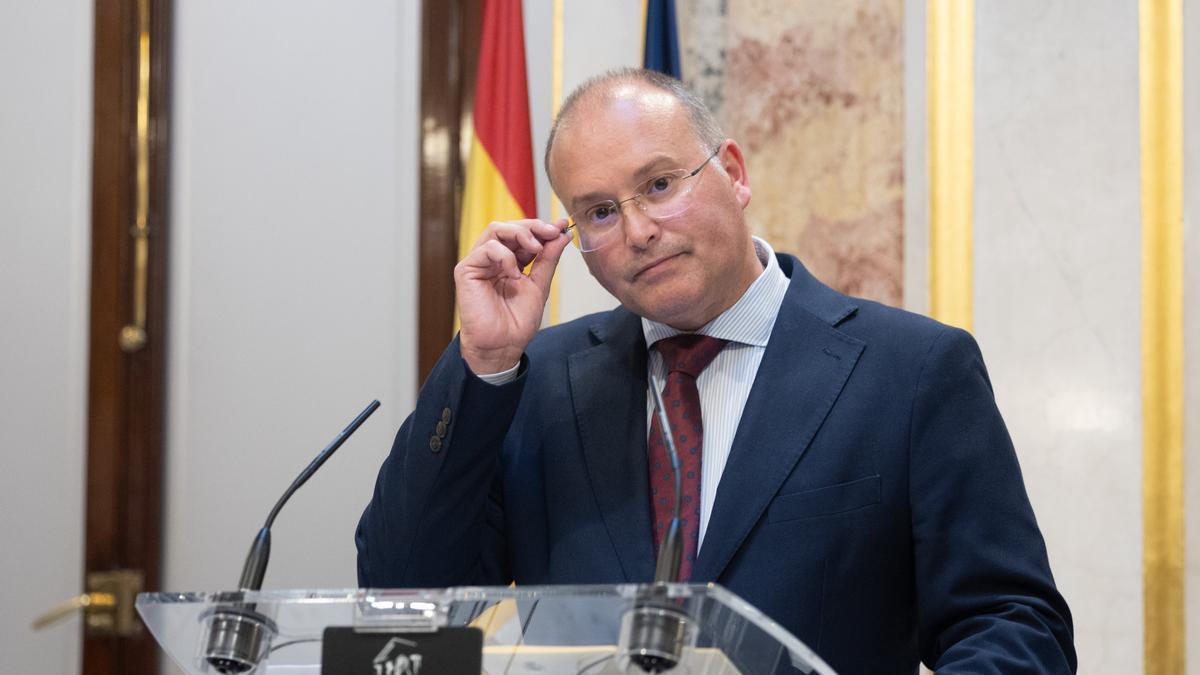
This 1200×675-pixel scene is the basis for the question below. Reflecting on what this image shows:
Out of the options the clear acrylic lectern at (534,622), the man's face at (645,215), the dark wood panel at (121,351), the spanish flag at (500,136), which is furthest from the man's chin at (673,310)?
the dark wood panel at (121,351)

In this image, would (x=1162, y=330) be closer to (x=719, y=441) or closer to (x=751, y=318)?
(x=751, y=318)

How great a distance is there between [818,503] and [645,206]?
0.52 m

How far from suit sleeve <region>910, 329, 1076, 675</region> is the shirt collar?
0.92ft

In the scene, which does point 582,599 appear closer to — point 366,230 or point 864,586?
point 864,586

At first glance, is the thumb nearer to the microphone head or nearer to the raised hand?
the raised hand

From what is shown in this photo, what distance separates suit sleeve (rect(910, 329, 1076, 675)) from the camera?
5.66 ft

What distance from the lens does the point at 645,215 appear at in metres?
2.04

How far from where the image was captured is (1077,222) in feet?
10.5

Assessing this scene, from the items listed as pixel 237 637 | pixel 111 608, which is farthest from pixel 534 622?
pixel 111 608

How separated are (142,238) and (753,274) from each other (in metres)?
2.31

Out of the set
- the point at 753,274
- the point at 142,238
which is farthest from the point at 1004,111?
the point at 142,238

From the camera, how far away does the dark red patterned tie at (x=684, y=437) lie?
1.95 metres

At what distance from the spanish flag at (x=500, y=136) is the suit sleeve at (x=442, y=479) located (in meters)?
1.74

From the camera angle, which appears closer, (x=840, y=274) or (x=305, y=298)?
(x=840, y=274)
